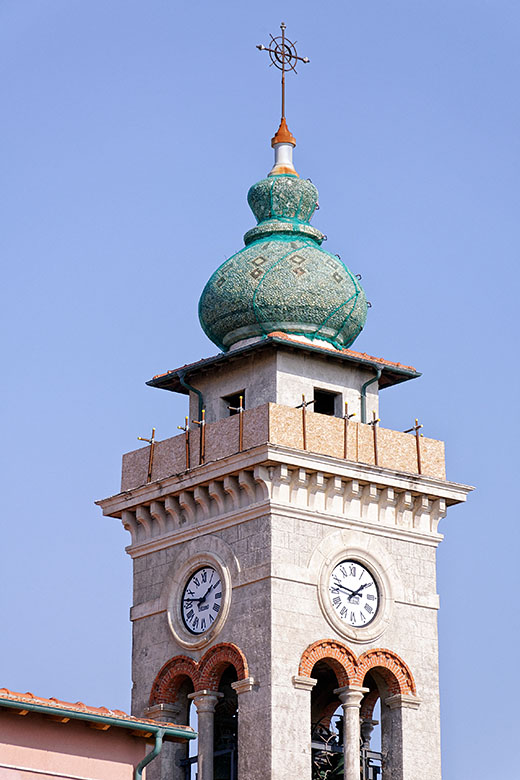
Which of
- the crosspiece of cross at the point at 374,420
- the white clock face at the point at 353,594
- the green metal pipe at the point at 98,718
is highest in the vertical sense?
the crosspiece of cross at the point at 374,420

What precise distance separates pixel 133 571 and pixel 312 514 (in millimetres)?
4531

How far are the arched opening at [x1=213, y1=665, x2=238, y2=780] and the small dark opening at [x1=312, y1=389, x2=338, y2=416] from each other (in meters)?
5.60

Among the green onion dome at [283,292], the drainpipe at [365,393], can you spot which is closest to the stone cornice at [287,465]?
the drainpipe at [365,393]

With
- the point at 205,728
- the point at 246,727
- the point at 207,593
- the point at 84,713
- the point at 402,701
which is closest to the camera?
the point at 84,713

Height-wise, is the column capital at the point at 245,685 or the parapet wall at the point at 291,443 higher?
the parapet wall at the point at 291,443

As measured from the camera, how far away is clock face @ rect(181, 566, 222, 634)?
4609 cm

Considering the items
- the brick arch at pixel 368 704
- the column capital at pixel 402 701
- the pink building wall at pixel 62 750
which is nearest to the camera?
the pink building wall at pixel 62 750

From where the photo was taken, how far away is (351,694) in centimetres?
4528

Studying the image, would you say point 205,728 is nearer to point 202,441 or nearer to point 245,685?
→ point 245,685

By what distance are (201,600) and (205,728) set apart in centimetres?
252

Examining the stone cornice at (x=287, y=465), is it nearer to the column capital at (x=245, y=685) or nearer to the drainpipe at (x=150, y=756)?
the column capital at (x=245, y=685)

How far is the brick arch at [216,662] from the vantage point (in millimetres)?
45094

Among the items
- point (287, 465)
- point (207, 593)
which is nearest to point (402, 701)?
point (207, 593)

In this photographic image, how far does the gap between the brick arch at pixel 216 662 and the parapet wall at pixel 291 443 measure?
3.67 meters
